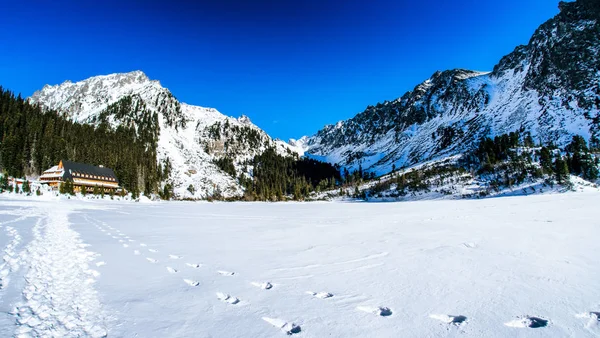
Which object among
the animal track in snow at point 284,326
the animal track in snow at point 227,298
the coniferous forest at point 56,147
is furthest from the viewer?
the coniferous forest at point 56,147

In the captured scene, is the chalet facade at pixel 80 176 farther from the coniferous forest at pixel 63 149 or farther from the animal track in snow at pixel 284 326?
the animal track in snow at pixel 284 326

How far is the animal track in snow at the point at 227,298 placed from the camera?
219 inches

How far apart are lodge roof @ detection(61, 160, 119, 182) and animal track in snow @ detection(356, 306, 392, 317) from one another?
10970 cm

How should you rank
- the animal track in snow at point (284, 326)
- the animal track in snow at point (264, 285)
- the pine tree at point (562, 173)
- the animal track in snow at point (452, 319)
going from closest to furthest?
the animal track in snow at point (284, 326) → the animal track in snow at point (452, 319) → the animal track in snow at point (264, 285) → the pine tree at point (562, 173)

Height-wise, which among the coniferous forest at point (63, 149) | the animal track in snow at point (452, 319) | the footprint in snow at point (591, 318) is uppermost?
the coniferous forest at point (63, 149)

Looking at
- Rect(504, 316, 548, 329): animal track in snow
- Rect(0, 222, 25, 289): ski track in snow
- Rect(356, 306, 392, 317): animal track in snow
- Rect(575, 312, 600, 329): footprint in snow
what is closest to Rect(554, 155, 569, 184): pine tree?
Rect(575, 312, 600, 329): footprint in snow

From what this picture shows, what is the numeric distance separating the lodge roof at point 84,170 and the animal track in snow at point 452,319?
363ft

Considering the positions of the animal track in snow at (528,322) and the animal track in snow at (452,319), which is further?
the animal track in snow at (452,319)

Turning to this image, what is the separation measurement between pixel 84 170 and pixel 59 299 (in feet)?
377

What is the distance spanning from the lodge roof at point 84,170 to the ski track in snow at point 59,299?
10152cm

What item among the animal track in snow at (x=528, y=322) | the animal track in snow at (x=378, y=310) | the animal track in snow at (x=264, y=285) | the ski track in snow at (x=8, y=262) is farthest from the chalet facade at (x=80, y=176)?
the animal track in snow at (x=528, y=322)

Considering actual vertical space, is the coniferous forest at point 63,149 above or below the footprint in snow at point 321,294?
above

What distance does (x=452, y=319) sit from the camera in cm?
455

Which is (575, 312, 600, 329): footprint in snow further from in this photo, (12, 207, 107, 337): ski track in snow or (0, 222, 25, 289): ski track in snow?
(0, 222, 25, 289): ski track in snow
